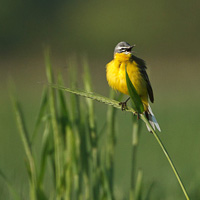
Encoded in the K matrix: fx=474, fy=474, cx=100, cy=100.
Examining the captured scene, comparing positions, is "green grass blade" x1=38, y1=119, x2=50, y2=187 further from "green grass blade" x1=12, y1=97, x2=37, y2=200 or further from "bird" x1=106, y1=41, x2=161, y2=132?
"bird" x1=106, y1=41, x2=161, y2=132

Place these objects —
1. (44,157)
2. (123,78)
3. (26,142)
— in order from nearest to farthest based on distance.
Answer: (26,142) < (44,157) < (123,78)

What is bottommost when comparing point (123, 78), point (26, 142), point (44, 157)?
point (44, 157)

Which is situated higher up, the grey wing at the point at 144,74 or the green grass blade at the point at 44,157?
the grey wing at the point at 144,74

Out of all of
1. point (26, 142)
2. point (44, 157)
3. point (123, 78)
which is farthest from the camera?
point (123, 78)

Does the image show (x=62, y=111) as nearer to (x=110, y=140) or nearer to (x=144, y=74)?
(x=110, y=140)

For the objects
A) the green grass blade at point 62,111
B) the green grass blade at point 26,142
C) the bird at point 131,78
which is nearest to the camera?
the green grass blade at point 26,142

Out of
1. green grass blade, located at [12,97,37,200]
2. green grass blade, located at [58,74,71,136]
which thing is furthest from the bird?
green grass blade, located at [12,97,37,200]

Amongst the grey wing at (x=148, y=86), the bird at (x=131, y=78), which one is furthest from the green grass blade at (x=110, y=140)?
the grey wing at (x=148, y=86)

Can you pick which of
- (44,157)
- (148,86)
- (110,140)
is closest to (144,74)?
(148,86)

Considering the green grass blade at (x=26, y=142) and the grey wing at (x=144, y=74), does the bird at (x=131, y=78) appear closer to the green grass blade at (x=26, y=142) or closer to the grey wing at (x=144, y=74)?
the grey wing at (x=144, y=74)

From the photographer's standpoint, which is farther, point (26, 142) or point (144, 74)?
point (144, 74)

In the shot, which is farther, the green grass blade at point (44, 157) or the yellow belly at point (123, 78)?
the yellow belly at point (123, 78)

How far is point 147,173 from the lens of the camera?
4184 mm

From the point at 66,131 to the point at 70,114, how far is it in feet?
0.21
